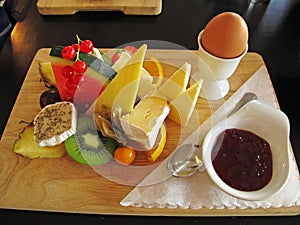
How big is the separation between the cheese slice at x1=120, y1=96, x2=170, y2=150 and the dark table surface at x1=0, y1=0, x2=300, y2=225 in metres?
0.40

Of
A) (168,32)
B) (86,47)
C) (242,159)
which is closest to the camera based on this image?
(242,159)

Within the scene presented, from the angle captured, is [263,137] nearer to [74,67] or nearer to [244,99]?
[244,99]

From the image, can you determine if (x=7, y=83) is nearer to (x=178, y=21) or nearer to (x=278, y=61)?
(x=178, y=21)

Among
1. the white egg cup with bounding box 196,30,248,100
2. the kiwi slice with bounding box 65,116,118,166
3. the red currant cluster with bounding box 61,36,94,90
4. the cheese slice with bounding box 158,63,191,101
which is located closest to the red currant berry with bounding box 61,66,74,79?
the red currant cluster with bounding box 61,36,94,90

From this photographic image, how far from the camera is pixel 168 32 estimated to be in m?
1.21

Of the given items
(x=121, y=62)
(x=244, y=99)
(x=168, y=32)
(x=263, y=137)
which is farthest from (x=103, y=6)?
(x=263, y=137)

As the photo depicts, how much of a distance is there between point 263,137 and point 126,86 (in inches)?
13.9

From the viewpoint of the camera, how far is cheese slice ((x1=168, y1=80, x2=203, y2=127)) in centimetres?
86

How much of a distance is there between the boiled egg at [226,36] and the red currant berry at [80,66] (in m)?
0.31

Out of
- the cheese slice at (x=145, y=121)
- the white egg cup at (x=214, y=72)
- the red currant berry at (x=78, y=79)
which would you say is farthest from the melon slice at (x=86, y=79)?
the white egg cup at (x=214, y=72)

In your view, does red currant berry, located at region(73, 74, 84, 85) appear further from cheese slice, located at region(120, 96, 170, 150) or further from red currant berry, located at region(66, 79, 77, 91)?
cheese slice, located at region(120, 96, 170, 150)

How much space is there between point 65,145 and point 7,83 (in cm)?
39

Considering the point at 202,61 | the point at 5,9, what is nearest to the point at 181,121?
the point at 202,61

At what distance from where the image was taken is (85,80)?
83 cm
